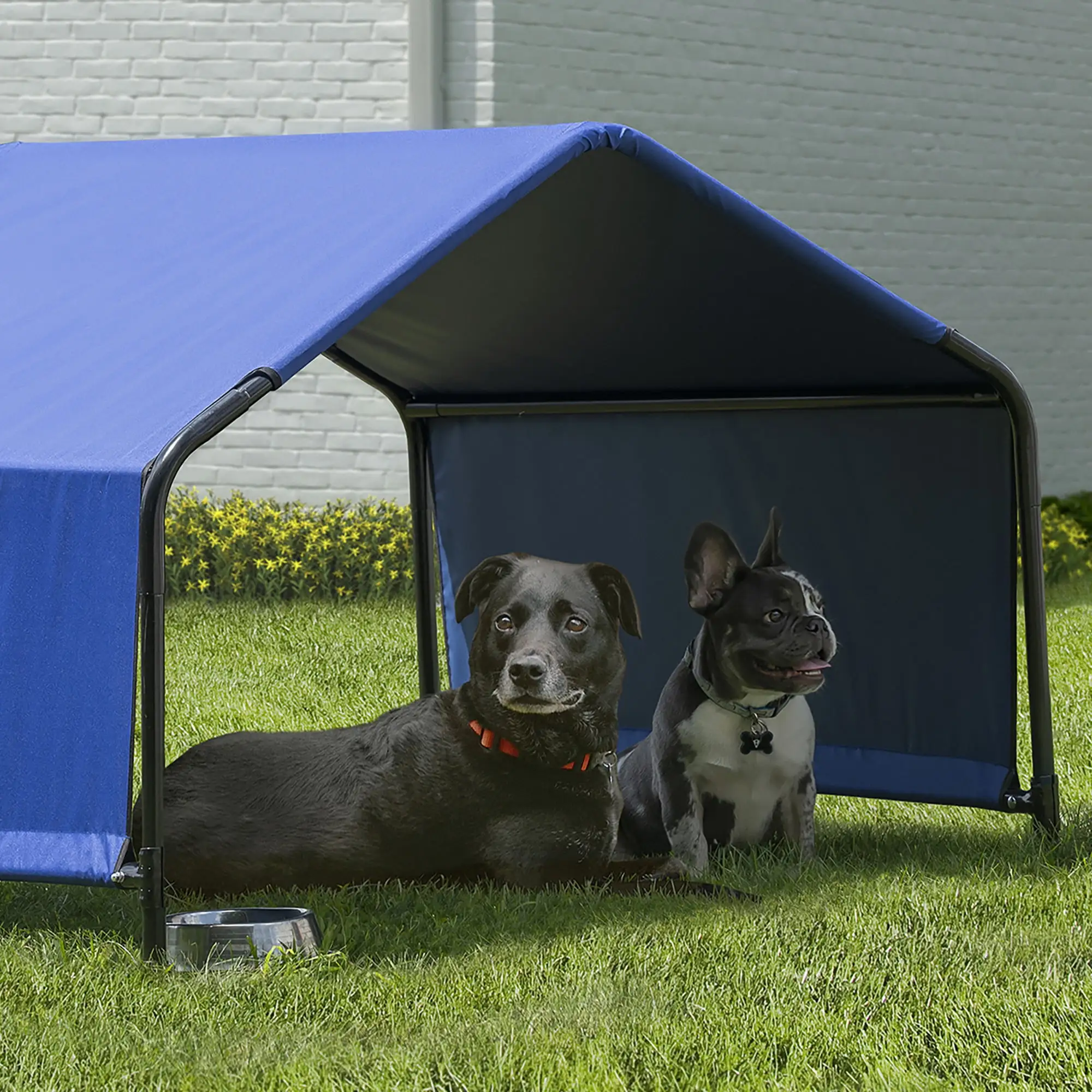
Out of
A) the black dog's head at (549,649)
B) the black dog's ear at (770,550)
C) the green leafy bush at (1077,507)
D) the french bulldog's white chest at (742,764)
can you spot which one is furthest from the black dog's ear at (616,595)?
the green leafy bush at (1077,507)

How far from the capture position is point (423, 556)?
7230mm

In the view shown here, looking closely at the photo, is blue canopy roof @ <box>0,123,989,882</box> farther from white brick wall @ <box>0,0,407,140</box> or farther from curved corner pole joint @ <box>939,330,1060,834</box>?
white brick wall @ <box>0,0,407,140</box>

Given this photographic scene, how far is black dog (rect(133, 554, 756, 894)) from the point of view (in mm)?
5160

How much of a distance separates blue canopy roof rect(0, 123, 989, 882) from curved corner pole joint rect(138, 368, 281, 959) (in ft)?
0.19

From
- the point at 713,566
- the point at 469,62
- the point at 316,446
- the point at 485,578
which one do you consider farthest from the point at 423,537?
the point at 469,62

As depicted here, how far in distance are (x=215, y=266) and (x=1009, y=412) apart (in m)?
2.66

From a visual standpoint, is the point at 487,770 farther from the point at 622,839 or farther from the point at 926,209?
the point at 926,209

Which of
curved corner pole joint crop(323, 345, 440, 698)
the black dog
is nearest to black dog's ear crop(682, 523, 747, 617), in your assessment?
the black dog

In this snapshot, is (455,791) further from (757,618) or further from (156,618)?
(156,618)

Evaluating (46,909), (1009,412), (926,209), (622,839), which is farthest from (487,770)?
(926,209)

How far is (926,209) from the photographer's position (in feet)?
46.7

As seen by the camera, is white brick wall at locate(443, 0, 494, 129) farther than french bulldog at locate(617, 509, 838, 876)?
Yes

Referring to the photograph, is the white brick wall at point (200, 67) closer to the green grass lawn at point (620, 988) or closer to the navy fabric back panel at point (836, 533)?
the navy fabric back panel at point (836, 533)

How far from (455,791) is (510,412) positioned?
228 cm
